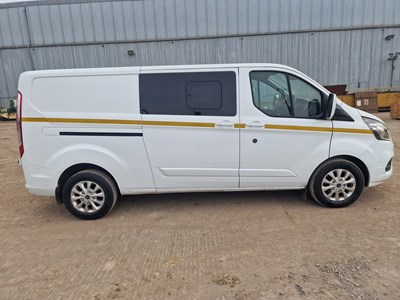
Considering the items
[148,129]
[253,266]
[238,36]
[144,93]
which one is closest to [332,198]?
[253,266]

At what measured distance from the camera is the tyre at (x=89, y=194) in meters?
3.87

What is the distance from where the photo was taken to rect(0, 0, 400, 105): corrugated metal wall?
19.8 m

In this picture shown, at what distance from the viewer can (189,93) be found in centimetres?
382

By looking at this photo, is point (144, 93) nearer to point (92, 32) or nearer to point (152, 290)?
point (152, 290)

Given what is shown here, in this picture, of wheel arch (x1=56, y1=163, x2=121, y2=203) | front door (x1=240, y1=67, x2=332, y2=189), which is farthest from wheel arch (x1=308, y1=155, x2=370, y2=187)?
wheel arch (x1=56, y1=163, x2=121, y2=203)

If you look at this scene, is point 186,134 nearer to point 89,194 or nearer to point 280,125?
point 280,125

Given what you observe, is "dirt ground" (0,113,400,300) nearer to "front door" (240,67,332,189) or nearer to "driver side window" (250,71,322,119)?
"front door" (240,67,332,189)

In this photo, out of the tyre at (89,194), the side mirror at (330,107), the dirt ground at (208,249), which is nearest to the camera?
the dirt ground at (208,249)

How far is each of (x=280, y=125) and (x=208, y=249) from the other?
1848 millimetres

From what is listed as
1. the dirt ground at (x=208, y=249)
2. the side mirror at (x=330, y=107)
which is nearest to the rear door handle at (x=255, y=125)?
the side mirror at (x=330, y=107)

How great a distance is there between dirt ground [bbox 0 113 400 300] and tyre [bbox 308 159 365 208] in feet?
0.51

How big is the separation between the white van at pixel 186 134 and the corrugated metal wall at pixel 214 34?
57.1 ft

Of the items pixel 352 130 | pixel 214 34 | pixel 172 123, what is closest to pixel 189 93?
pixel 172 123

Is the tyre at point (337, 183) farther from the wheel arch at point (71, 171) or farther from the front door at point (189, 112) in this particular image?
the wheel arch at point (71, 171)
